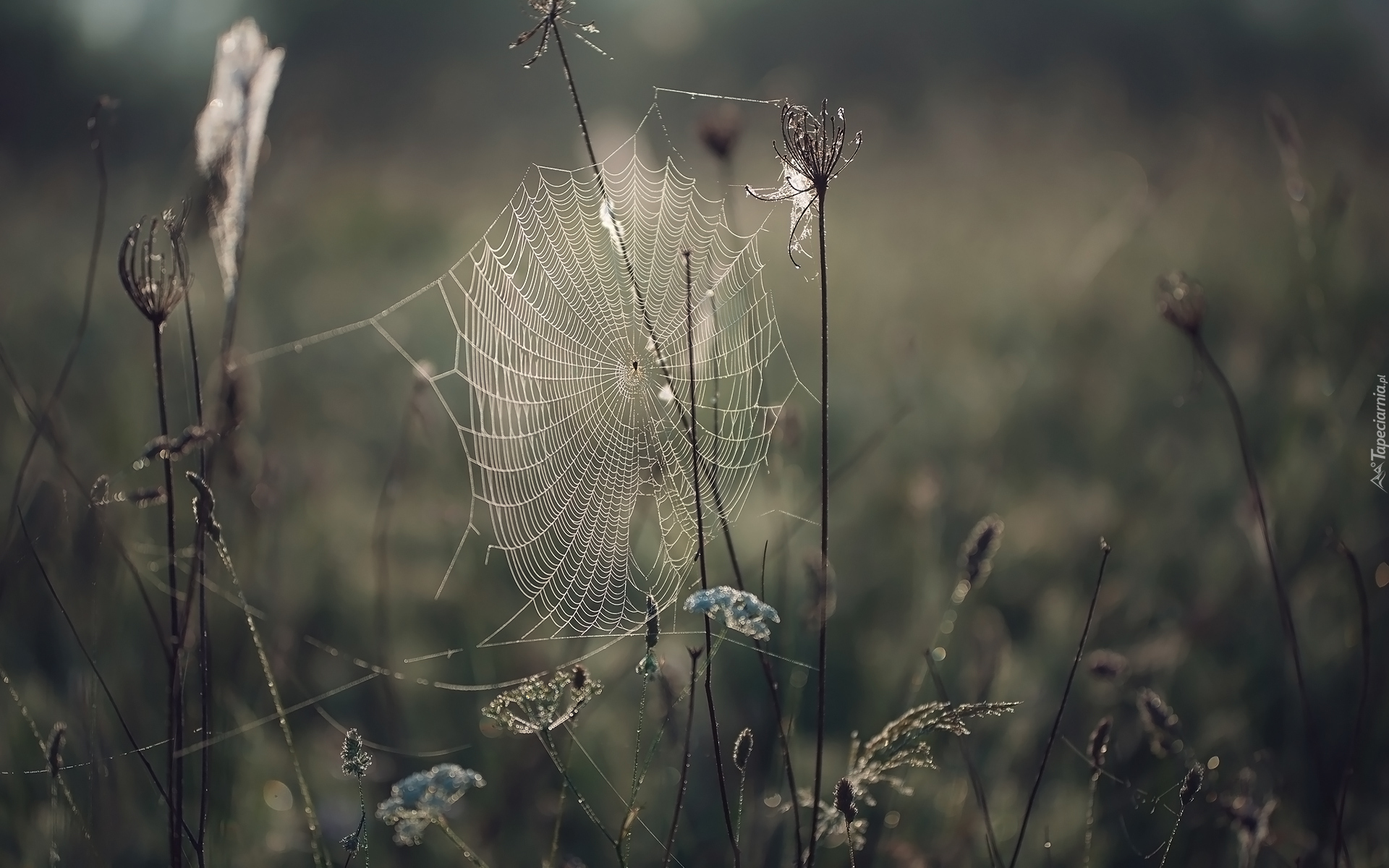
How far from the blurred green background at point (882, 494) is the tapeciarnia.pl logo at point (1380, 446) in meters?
0.07

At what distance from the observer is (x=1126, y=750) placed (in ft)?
7.99

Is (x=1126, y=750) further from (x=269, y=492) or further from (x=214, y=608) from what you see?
(x=214, y=608)

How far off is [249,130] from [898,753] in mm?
1462

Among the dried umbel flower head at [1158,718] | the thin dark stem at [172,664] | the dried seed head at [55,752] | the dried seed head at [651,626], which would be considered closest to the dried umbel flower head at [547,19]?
the thin dark stem at [172,664]

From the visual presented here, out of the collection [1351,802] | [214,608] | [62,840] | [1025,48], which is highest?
[1025,48]

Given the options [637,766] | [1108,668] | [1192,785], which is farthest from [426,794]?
[1108,668]

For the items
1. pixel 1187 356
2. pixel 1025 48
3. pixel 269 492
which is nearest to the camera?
pixel 269 492

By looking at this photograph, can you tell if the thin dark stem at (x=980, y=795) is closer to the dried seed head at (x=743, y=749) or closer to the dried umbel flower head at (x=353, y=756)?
the dried seed head at (x=743, y=749)

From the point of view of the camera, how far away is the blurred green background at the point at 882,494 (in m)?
2.31

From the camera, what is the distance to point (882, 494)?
12.5 ft

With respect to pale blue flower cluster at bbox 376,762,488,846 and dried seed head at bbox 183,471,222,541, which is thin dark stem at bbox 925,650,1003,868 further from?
dried seed head at bbox 183,471,222,541

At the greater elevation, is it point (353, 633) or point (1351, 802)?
point (353, 633)

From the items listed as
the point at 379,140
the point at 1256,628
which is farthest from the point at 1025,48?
the point at 1256,628

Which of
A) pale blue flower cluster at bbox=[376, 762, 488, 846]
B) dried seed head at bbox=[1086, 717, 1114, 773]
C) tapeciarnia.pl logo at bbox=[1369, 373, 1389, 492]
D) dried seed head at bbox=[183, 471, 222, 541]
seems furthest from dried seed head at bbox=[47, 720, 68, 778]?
tapeciarnia.pl logo at bbox=[1369, 373, 1389, 492]
